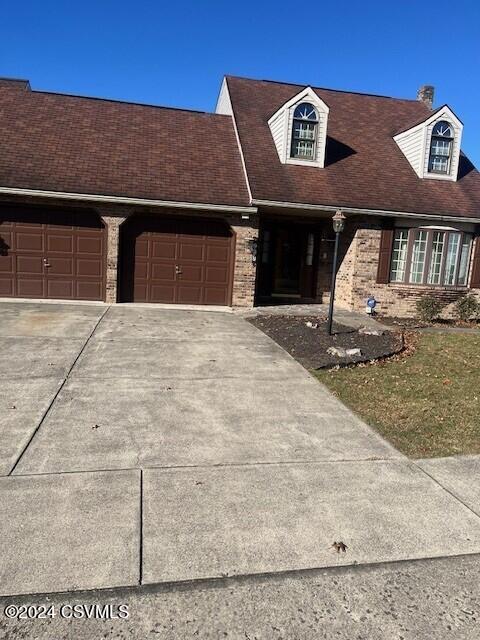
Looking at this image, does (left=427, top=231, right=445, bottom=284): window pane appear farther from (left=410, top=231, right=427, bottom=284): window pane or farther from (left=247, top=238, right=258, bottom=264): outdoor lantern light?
(left=247, top=238, right=258, bottom=264): outdoor lantern light

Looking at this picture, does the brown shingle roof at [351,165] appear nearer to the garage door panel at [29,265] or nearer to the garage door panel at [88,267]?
the garage door panel at [88,267]

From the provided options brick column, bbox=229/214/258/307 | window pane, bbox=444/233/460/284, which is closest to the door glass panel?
brick column, bbox=229/214/258/307

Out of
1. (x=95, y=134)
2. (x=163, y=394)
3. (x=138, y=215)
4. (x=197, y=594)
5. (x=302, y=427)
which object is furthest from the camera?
(x=95, y=134)

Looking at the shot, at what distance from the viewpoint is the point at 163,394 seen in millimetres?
6566

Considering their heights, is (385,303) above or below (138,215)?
below

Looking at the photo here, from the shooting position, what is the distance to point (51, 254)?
13758 mm

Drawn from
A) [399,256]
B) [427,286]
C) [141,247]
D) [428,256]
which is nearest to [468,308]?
[427,286]

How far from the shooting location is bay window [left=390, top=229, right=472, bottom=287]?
48.2 feet

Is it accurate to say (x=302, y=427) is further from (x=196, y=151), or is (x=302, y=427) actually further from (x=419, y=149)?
(x=419, y=149)

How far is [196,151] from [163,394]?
435 inches

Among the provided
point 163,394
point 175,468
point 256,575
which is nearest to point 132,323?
point 163,394

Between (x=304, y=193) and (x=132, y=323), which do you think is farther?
(x=304, y=193)

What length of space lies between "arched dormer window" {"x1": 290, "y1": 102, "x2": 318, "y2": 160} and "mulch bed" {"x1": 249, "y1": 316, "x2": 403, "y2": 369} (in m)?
6.14

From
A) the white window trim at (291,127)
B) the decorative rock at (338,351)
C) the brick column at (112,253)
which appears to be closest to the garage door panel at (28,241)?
the brick column at (112,253)
